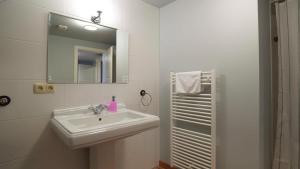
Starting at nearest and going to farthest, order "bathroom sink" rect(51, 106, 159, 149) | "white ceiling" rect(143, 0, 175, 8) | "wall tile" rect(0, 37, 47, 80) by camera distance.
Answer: "bathroom sink" rect(51, 106, 159, 149) < "wall tile" rect(0, 37, 47, 80) < "white ceiling" rect(143, 0, 175, 8)

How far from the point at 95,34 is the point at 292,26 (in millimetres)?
1846

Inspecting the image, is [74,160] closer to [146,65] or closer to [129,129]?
[129,129]

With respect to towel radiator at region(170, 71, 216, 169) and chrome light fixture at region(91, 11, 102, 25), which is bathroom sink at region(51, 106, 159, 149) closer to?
towel radiator at region(170, 71, 216, 169)

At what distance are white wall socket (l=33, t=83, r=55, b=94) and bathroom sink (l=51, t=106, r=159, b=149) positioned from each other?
0.60 feet

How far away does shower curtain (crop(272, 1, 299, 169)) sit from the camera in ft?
4.77

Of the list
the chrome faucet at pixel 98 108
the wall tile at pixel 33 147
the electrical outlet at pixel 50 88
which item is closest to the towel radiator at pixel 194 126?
the chrome faucet at pixel 98 108

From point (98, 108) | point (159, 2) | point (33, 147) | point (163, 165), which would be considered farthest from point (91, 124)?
point (159, 2)

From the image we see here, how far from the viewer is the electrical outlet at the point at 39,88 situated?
1285 mm

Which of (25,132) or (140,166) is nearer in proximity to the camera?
(25,132)

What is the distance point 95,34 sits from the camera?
64.4 inches

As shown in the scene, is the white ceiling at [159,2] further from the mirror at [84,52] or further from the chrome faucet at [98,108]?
the chrome faucet at [98,108]

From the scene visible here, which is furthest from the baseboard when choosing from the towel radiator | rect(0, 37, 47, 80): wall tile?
rect(0, 37, 47, 80): wall tile

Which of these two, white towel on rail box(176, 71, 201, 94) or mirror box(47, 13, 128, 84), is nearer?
mirror box(47, 13, 128, 84)

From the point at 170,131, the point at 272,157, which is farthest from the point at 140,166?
the point at 272,157
